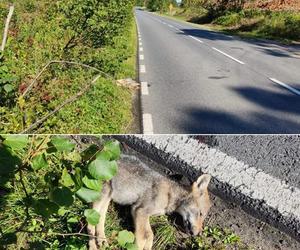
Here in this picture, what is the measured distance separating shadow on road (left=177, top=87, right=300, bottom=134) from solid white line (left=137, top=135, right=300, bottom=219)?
2.07 meters

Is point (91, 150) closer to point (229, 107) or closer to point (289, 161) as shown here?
point (289, 161)

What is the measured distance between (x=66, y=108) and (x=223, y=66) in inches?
284

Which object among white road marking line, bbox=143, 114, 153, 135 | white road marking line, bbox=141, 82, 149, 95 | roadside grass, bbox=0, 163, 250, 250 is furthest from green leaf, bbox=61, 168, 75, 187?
white road marking line, bbox=141, 82, 149, 95

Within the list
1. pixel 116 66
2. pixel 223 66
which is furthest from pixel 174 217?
pixel 223 66

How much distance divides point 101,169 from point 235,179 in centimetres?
111

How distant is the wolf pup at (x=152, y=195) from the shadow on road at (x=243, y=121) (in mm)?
2056

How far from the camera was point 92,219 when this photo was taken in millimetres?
1841

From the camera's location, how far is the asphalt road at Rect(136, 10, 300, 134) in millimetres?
5091

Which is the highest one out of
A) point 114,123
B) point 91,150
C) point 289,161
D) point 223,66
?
point 91,150

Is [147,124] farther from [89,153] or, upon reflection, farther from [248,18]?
[248,18]

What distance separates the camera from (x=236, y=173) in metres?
2.53

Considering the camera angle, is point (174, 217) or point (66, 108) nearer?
point (174, 217)

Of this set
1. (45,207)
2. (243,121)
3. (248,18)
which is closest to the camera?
(45,207)

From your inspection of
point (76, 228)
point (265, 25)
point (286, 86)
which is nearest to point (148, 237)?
point (76, 228)
